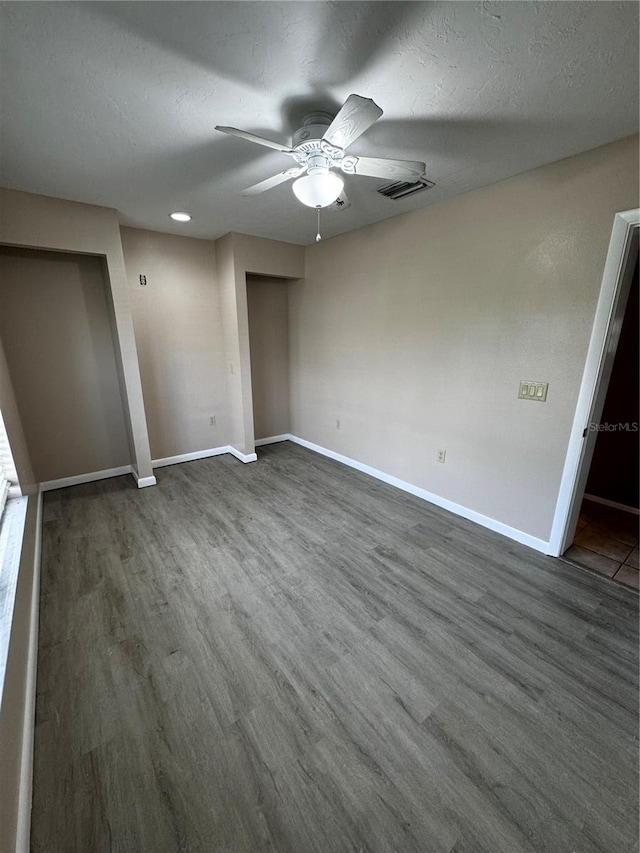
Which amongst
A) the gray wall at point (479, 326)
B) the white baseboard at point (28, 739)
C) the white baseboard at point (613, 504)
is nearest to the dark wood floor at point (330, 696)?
the white baseboard at point (28, 739)

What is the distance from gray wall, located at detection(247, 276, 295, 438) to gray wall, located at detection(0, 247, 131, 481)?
5.29 feet

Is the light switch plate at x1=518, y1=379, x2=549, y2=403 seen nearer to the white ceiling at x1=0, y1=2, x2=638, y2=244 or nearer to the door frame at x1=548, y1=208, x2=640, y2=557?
the door frame at x1=548, y1=208, x2=640, y2=557

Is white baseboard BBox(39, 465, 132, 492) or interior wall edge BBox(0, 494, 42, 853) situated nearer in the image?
interior wall edge BBox(0, 494, 42, 853)

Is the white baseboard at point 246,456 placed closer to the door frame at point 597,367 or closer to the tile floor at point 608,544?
the door frame at point 597,367

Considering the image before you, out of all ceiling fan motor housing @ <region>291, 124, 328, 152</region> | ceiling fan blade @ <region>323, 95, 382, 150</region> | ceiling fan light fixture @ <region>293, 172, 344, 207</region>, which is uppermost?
ceiling fan motor housing @ <region>291, 124, 328, 152</region>

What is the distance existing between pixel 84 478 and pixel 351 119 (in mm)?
3811

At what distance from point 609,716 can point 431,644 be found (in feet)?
2.33

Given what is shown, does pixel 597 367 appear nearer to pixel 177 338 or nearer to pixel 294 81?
pixel 294 81

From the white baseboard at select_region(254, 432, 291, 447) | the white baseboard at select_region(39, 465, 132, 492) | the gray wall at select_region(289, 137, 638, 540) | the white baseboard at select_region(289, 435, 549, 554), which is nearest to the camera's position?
the gray wall at select_region(289, 137, 638, 540)

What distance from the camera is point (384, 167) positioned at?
5.28ft

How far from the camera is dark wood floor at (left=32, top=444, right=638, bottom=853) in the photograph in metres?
1.07

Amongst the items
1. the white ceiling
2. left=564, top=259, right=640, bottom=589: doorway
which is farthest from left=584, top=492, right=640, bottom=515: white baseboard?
the white ceiling

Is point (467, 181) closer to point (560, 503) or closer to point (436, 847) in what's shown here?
point (560, 503)

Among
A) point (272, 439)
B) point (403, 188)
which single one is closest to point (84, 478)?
point (272, 439)
